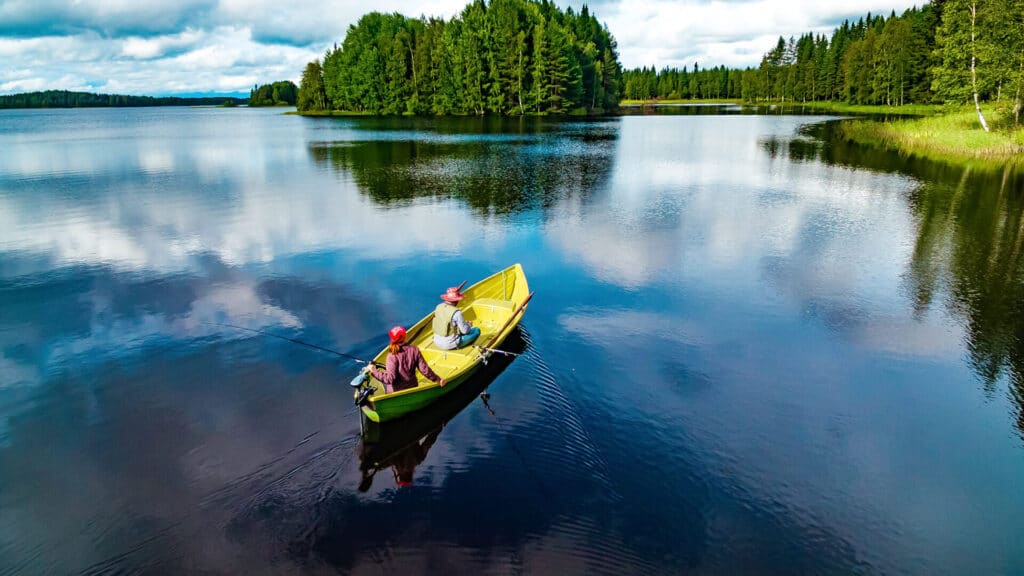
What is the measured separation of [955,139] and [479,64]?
7661 cm

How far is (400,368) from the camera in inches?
446

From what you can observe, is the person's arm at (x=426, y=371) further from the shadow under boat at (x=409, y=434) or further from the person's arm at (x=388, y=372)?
the shadow under boat at (x=409, y=434)

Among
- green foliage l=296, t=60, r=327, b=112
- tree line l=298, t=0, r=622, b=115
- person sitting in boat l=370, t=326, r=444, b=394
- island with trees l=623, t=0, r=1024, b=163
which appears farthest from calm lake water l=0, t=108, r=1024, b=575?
green foliage l=296, t=60, r=327, b=112

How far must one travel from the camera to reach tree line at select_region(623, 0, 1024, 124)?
43906mm

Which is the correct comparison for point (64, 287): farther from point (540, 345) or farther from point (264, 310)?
point (540, 345)

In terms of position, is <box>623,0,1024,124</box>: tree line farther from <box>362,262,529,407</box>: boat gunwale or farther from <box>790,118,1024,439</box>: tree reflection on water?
<box>362,262,529,407</box>: boat gunwale

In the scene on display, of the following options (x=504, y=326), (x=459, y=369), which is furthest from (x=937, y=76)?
(x=459, y=369)

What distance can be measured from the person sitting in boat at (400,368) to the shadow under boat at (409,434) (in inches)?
31.5

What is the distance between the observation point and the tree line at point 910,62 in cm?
4391

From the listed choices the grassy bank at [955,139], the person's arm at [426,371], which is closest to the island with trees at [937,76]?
the grassy bank at [955,139]

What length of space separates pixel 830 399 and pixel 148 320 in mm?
18408

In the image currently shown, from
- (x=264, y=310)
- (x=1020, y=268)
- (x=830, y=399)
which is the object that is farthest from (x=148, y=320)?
(x=1020, y=268)

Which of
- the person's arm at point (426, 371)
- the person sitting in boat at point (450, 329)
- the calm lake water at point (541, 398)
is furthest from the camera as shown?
the person sitting in boat at point (450, 329)

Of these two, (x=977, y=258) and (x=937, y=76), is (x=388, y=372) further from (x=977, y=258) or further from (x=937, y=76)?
(x=937, y=76)
